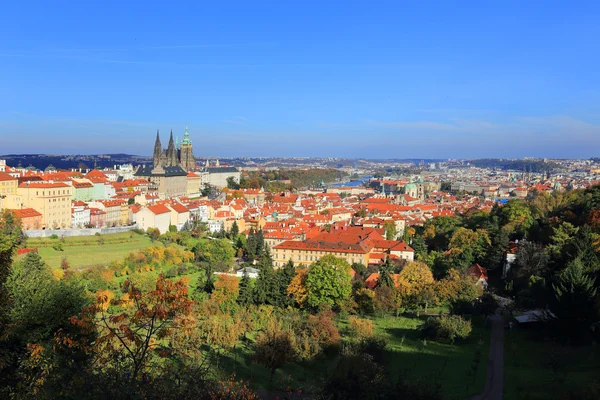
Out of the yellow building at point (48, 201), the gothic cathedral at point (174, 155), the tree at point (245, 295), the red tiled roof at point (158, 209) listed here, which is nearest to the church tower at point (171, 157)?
the gothic cathedral at point (174, 155)

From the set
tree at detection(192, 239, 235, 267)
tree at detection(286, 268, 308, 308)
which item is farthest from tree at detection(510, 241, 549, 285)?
tree at detection(192, 239, 235, 267)

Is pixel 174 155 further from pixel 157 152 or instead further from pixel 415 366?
pixel 415 366

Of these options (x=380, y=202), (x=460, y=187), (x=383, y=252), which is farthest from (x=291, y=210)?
(x=460, y=187)

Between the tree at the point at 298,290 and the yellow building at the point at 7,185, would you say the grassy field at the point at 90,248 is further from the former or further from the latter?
the tree at the point at 298,290

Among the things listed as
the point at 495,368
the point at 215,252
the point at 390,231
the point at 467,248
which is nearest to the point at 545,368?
the point at 495,368

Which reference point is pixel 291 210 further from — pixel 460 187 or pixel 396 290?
pixel 460 187
